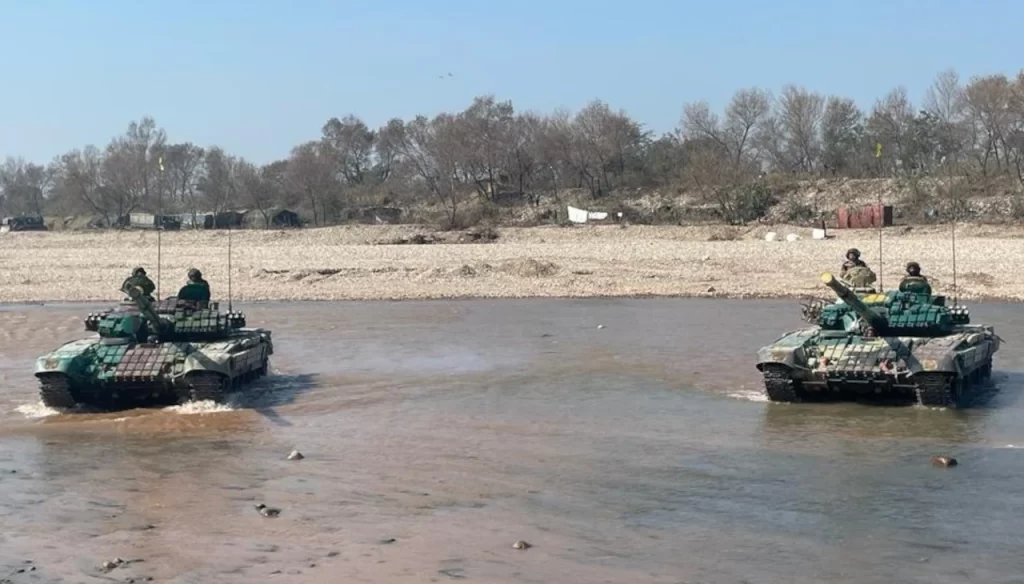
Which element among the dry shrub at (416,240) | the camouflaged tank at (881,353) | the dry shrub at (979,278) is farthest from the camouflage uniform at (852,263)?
the dry shrub at (416,240)

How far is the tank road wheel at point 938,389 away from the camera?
1661 centimetres

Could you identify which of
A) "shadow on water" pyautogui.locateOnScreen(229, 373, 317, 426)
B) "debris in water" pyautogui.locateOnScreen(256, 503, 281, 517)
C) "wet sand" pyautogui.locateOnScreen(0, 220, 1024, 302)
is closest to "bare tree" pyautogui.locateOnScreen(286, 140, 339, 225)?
"wet sand" pyautogui.locateOnScreen(0, 220, 1024, 302)

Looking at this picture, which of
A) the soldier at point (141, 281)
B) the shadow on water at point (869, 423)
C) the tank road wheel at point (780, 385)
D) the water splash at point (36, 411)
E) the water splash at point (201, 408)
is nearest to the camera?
the shadow on water at point (869, 423)

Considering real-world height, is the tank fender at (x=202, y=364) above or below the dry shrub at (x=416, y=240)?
below

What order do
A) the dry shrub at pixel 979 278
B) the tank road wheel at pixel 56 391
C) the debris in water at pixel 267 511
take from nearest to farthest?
the debris in water at pixel 267 511 → the tank road wheel at pixel 56 391 → the dry shrub at pixel 979 278

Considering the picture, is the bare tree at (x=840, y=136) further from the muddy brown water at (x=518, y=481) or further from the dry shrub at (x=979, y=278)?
the muddy brown water at (x=518, y=481)

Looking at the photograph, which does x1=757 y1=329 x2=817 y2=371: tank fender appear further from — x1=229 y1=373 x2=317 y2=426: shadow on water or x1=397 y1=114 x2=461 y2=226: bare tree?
x1=397 y1=114 x2=461 y2=226: bare tree

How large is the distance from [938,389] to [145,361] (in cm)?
995

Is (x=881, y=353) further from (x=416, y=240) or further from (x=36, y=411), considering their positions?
(x=416, y=240)

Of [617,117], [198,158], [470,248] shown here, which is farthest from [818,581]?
[198,158]

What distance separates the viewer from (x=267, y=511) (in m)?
11.9

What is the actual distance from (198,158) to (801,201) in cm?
5265

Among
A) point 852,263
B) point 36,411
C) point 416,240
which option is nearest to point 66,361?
point 36,411

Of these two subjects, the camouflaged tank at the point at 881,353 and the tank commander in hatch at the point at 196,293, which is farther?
the tank commander in hatch at the point at 196,293
